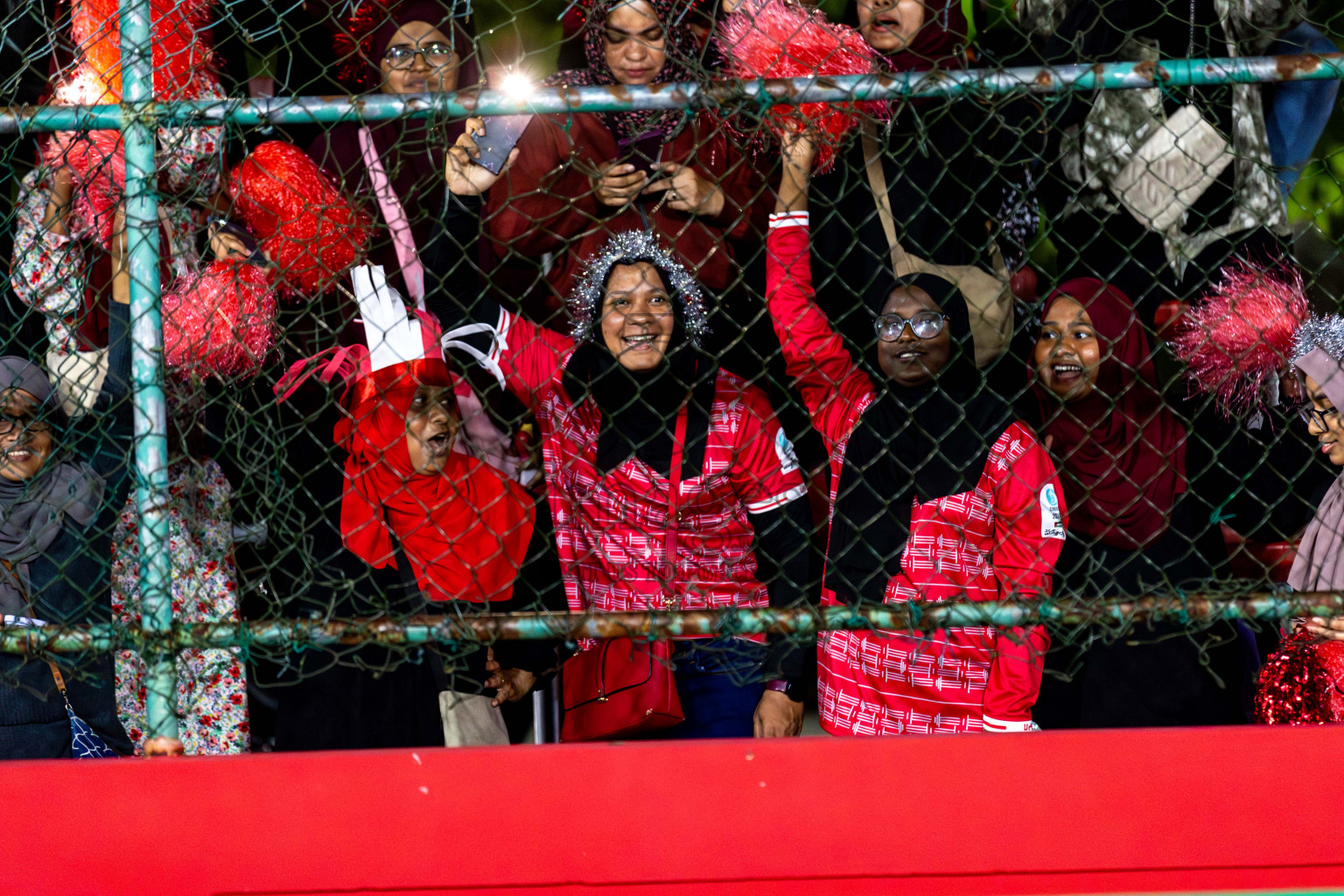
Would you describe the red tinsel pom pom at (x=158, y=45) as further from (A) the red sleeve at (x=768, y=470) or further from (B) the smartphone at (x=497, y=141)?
(A) the red sleeve at (x=768, y=470)

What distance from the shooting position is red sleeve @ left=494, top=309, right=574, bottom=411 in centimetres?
293

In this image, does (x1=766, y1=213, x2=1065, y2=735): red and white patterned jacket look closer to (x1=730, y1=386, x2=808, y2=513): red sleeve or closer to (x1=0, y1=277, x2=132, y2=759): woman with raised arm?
(x1=730, y1=386, x2=808, y2=513): red sleeve

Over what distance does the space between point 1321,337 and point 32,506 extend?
321 centimetres

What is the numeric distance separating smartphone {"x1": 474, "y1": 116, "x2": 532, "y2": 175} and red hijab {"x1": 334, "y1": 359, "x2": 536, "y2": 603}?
52 centimetres

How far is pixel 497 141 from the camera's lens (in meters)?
2.57

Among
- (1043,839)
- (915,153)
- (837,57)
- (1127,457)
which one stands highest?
(837,57)

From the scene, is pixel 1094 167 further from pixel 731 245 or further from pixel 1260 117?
pixel 731 245

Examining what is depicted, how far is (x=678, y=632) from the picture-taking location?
2.02m

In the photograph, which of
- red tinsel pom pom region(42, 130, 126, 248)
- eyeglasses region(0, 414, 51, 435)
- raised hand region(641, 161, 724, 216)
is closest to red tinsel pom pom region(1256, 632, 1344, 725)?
raised hand region(641, 161, 724, 216)

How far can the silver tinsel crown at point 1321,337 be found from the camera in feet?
9.03

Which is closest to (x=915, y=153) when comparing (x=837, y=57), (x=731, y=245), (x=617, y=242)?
(x=837, y=57)

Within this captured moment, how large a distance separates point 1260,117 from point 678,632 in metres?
2.18

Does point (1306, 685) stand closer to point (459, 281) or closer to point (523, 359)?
point (523, 359)

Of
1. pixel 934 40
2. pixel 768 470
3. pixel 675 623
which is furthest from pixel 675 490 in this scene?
pixel 934 40
